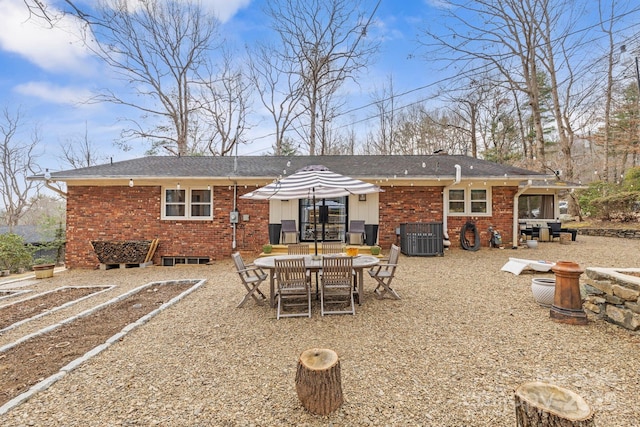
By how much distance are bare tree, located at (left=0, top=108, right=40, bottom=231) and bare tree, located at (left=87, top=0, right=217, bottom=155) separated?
1046 cm

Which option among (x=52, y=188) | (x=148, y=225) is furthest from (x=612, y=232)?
(x=52, y=188)

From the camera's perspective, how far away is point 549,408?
1447mm

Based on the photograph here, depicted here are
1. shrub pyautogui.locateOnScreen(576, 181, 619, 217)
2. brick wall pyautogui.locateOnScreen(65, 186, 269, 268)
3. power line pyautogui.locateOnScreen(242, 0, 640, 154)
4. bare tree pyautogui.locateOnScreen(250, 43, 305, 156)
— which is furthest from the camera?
bare tree pyautogui.locateOnScreen(250, 43, 305, 156)

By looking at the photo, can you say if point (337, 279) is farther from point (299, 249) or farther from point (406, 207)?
point (406, 207)

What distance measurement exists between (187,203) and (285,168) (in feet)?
11.4

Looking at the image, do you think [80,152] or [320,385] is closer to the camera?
[320,385]

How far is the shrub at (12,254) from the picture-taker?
10109 mm

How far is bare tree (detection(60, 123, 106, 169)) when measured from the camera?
21016 millimetres

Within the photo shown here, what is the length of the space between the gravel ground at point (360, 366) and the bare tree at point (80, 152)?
2179 centimetres

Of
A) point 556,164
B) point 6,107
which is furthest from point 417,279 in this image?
point 6,107

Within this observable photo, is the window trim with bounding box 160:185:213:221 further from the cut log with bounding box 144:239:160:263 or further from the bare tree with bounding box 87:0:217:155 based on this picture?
the bare tree with bounding box 87:0:217:155

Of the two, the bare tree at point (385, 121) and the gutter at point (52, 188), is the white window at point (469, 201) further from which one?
the gutter at point (52, 188)

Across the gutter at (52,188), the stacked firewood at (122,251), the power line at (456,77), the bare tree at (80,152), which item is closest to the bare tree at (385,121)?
the power line at (456,77)

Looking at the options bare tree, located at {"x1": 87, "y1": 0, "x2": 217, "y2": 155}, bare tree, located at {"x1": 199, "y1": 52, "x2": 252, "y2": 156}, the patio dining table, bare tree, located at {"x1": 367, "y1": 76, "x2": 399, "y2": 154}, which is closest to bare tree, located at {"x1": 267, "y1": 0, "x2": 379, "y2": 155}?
bare tree, located at {"x1": 199, "y1": 52, "x2": 252, "y2": 156}
